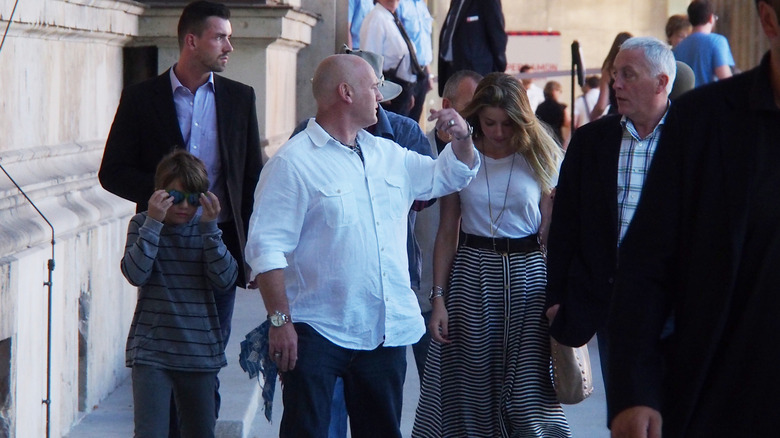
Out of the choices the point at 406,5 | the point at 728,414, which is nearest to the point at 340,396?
the point at 728,414

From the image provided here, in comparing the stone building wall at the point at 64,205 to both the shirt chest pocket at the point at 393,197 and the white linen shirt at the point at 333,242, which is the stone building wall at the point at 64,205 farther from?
the shirt chest pocket at the point at 393,197

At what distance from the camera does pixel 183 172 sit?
4703mm

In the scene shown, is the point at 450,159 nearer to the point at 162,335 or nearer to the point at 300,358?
the point at 300,358

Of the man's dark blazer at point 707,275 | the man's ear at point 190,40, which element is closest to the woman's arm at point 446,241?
the man's ear at point 190,40

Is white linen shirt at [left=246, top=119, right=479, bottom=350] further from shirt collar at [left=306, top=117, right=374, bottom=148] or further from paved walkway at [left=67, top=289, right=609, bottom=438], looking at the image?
paved walkway at [left=67, top=289, right=609, bottom=438]

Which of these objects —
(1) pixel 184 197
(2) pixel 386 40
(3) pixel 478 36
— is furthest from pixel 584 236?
(3) pixel 478 36

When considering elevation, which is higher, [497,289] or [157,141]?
[157,141]

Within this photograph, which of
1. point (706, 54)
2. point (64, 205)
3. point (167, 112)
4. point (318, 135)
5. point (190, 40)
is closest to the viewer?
point (318, 135)

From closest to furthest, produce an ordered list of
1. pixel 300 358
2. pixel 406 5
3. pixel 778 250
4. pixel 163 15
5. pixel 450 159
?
pixel 778 250 → pixel 300 358 → pixel 450 159 → pixel 163 15 → pixel 406 5

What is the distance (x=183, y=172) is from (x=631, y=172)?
5.31 ft

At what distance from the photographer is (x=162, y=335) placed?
4.76 metres

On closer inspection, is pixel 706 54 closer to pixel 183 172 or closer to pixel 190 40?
pixel 190 40

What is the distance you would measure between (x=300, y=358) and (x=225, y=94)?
1.38m

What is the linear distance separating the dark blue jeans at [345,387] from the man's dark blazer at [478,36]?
6182mm
